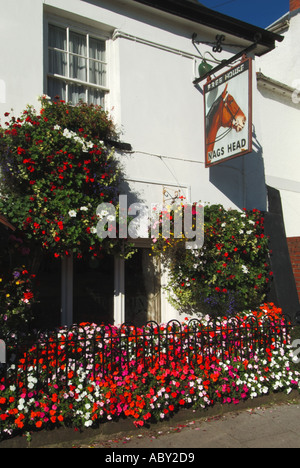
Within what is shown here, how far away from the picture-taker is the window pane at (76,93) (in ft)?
20.6

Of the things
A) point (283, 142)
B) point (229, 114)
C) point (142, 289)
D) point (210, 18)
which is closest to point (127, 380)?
point (142, 289)

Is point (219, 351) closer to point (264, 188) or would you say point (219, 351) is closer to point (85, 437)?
point (85, 437)

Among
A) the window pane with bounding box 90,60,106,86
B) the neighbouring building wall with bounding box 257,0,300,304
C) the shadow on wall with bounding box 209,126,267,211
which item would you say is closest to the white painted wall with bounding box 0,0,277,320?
the shadow on wall with bounding box 209,126,267,211

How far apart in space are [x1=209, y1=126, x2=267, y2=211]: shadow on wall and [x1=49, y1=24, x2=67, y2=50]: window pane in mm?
3292

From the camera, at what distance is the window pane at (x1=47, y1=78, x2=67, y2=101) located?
6.09 metres

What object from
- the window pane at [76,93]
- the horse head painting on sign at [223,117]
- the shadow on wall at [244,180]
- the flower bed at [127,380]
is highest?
the window pane at [76,93]

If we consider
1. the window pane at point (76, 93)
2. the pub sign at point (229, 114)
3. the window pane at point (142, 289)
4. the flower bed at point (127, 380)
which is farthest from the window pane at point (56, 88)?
the flower bed at point (127, 380)

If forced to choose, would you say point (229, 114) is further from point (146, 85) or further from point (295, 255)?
point (295, 255)

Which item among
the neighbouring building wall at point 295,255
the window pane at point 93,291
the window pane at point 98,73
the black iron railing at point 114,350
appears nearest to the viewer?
the black iron railing at point 114,350

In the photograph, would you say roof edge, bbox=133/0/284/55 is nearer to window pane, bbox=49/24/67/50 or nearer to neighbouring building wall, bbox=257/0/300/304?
neighbouring building wall, bbox=257/0/300/304

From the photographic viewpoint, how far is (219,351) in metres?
5.24

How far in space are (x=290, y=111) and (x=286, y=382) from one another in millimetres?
6817

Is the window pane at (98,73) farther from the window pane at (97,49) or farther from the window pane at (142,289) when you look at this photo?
the window pane at (142,289)
